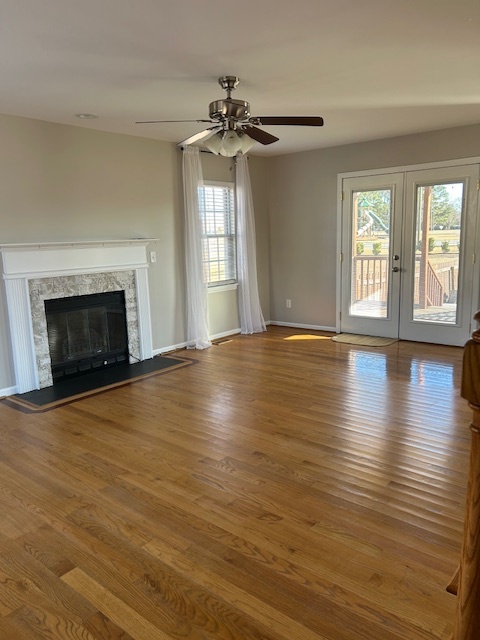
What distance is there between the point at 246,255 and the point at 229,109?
323 cm

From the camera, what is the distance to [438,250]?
548cm

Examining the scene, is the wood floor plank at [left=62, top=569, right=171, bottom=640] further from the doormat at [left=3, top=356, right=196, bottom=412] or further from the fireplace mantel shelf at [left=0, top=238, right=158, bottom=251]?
the fireplace mantel shelf at [left=0, top=238, right=158, bottom=251]

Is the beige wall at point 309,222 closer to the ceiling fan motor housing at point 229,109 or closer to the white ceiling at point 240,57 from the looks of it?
the white ceiling at point 240,57

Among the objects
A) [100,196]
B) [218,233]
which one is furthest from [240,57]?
[218,233]

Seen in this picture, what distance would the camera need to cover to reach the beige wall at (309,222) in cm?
590

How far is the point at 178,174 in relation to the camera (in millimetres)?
5602

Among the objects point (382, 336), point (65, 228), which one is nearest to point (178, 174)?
point (65, 228)

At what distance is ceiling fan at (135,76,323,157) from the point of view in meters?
3.16

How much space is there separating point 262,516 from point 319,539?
0.31m

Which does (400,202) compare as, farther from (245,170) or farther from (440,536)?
(440,536)

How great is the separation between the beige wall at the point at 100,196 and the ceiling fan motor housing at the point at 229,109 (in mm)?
2014

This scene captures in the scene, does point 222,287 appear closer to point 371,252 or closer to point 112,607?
point 371,252

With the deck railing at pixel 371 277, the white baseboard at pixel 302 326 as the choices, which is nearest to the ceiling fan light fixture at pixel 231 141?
the deck railing at pixel 371 277

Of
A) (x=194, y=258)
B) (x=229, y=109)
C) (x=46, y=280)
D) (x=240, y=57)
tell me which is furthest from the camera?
(x=194, y=258)
